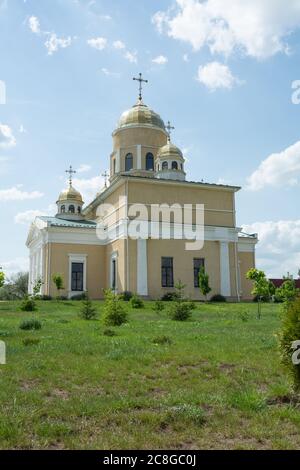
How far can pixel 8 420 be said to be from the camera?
5.57 m

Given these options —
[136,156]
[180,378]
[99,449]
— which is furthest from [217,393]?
[136,156]

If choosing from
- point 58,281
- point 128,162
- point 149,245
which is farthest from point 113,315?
point 128,162

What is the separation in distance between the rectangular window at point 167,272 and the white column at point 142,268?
1.43m

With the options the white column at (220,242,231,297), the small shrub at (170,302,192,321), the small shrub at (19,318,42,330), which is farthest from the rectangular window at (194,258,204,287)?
the small shrub at (19,318,42,330)

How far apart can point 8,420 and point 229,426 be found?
2479 millimetres

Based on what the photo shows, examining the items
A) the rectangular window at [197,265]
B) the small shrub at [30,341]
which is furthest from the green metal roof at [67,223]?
the small shrub at [30,341]

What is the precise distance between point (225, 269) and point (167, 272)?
4375mm

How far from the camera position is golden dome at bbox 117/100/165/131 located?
41.5 meters

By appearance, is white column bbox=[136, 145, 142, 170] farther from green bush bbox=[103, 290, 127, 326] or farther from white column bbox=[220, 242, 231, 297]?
green bush bbox=[103, 290, 127, 326]

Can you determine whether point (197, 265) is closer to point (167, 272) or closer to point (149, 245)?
point (167, 272)

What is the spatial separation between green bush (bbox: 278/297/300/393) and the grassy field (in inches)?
17.7

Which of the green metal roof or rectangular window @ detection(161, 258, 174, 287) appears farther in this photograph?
the green metal roof

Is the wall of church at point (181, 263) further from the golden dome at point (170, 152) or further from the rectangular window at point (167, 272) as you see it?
the golden dome at point (170, 152)

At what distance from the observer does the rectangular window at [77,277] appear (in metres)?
35.6
